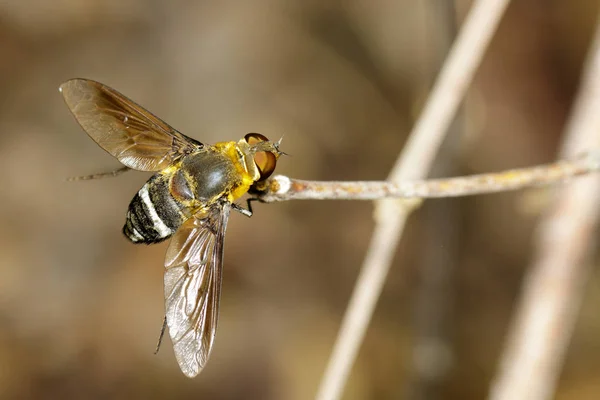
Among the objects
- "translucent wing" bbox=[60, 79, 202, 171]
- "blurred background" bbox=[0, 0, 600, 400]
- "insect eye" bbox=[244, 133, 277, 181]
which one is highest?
"blurred background" bbox=[0, 0, 600, 400]

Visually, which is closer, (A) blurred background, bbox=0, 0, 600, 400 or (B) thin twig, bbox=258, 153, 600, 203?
(B) thin twig, bbox=258, 153, 600, 203

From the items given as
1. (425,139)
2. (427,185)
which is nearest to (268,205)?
(425,139)

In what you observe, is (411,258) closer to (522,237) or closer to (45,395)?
(522,237)

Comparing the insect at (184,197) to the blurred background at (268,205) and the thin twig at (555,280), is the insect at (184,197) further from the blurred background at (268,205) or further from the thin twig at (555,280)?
the blurred background at (268,205)

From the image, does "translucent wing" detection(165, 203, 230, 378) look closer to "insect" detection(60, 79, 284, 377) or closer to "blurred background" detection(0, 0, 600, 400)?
"insect" detection(60, 79, 284, 377)

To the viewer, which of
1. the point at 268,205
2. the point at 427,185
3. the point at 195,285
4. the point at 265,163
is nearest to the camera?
the point at 427,185

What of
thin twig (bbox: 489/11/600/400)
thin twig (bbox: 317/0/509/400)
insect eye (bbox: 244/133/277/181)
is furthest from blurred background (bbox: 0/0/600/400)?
insect eye (bbox: 244/133/277/181)

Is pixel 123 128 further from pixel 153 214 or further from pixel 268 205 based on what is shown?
pixel 268 205
